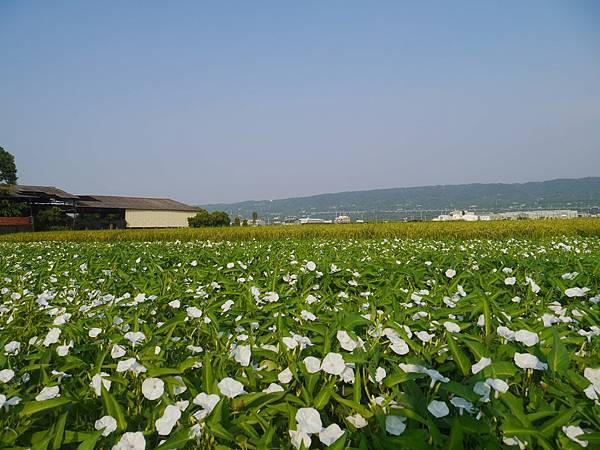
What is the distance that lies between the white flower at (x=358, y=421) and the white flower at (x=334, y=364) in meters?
0.16

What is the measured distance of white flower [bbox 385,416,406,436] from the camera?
3.58 feet

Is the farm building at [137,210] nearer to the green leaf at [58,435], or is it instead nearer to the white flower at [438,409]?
the green leaf at [58,435]

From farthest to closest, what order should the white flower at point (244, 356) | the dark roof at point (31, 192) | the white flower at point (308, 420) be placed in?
the dark roof at point (31, 192), the white flower at point (244, 356), the white flower at point (308, 420)

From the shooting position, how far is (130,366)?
146 cm

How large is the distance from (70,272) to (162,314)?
91.0 inches

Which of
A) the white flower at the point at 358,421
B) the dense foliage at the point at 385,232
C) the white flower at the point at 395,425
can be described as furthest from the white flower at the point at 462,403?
the dense foliage at the point at 385,232

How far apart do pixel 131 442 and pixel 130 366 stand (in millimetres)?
424

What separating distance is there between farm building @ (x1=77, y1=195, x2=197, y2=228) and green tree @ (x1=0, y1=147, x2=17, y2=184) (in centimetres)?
1310

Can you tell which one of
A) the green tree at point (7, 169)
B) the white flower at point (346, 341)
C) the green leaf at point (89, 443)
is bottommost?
the green leaf at point (89, 443)

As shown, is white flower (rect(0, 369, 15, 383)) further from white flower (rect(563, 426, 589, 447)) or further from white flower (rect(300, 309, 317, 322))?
white flower (rect(563, 426, 589, 447))

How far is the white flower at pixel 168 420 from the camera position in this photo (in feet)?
3.62

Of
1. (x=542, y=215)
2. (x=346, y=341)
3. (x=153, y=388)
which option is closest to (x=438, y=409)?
(x=346, y=341)

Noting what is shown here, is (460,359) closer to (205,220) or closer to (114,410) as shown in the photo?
(114,410)

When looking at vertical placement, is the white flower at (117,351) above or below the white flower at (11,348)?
above
